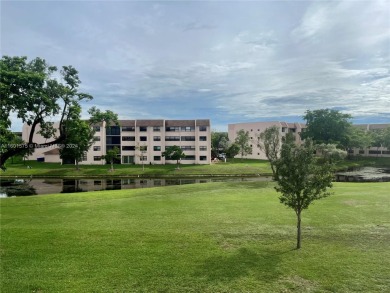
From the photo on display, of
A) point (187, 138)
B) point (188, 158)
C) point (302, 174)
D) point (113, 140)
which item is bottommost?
point (188, 158)

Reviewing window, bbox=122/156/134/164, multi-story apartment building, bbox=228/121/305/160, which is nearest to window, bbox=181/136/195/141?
window, bbox=122/156/134/164

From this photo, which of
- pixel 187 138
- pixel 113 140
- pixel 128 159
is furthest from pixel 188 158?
pixel 113 140

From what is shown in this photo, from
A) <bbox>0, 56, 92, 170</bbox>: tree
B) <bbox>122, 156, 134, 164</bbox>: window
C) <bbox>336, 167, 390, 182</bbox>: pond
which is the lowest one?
<bbox>336, 167, 390, 182</bbox>: pond

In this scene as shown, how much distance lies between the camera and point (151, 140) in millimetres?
93938

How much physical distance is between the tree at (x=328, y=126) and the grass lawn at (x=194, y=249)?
8445 centimetres

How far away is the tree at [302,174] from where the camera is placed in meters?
14.9

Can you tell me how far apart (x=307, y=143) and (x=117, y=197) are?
23612mm

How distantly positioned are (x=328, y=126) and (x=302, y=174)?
329 ft

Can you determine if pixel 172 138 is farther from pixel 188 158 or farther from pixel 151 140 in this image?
pixel 188 158

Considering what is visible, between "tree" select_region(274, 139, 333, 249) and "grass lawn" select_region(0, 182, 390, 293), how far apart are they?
279 cm

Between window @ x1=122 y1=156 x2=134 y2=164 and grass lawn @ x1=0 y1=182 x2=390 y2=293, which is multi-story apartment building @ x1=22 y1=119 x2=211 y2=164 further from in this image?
grass lawn @ x1=0 y1=182 x2=390 y2=293

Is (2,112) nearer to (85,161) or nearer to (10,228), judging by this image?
(10,228)

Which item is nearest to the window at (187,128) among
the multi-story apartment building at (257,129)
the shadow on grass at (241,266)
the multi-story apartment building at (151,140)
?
the multi-story apartment building at (151,140)

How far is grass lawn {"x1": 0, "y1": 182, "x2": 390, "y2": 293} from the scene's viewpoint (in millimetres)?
11477
